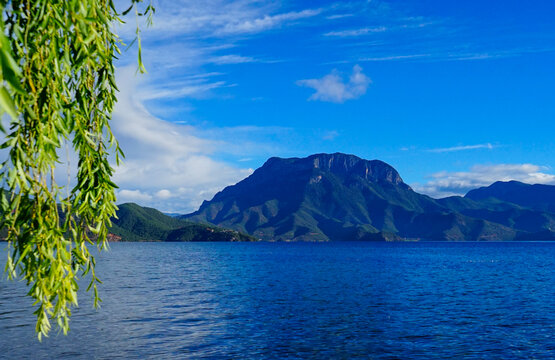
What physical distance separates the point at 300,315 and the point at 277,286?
106 ft

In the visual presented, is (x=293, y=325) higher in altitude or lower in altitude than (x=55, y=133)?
lower

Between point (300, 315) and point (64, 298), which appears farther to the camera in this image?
point (300, 315)

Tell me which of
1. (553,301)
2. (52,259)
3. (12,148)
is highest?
(12,148)

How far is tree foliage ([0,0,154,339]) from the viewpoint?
8633 mm

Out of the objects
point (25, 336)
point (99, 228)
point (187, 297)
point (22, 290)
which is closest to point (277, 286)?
point (187, 297)

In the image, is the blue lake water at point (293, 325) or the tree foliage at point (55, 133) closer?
the tree foliage at point (55, 133)

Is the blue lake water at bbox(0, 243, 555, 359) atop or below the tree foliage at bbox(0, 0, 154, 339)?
below

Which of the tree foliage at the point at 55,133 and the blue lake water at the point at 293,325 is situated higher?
the tree foliage at the point at 55,133

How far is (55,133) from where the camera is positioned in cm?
907

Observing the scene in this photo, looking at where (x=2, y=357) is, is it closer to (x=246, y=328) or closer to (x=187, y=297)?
(x=246, y=328)

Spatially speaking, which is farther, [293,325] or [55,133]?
[293,325]

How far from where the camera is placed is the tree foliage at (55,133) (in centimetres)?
863

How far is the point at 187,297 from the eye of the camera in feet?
221

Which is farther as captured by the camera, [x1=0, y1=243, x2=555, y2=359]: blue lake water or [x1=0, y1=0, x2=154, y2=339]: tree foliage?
[x1=0, y1=243, x2=555, y2=359]: blue lake water
